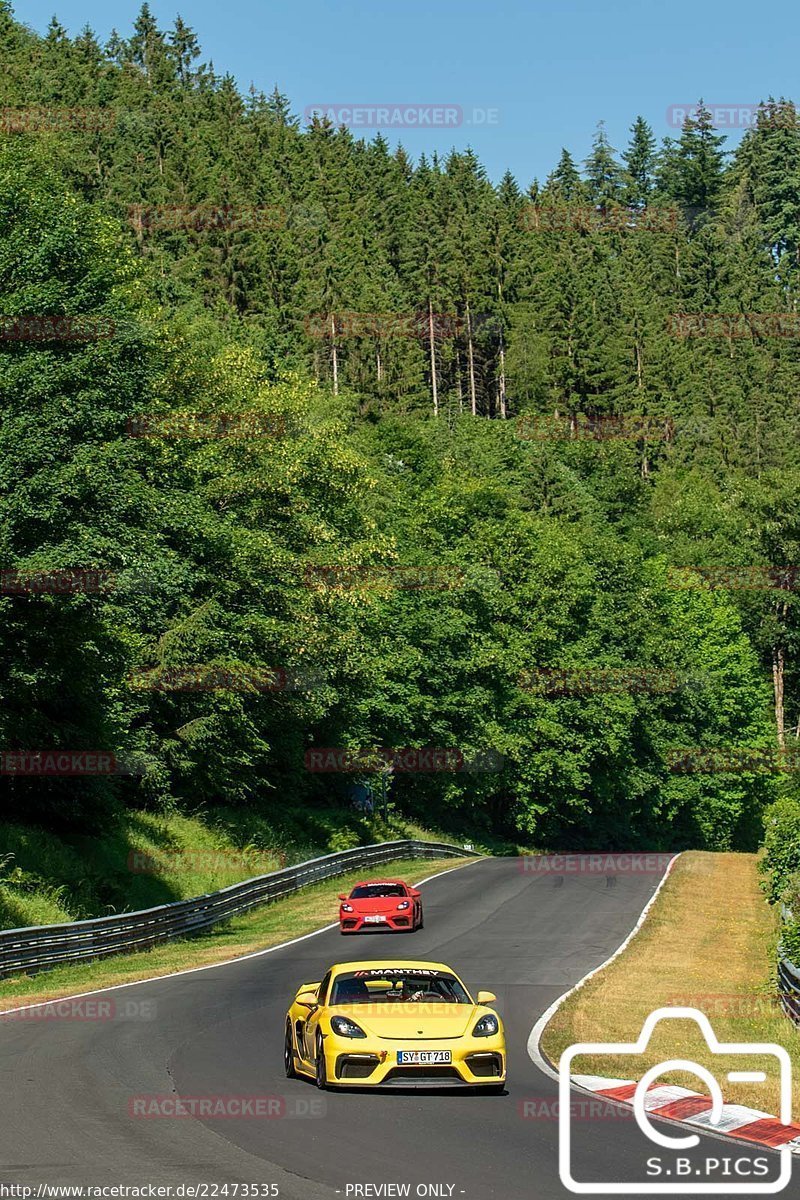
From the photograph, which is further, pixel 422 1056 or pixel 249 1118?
pixel 422 1056

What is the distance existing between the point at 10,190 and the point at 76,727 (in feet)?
44.3

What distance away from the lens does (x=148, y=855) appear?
41.0 metres

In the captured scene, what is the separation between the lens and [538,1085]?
1429 cm

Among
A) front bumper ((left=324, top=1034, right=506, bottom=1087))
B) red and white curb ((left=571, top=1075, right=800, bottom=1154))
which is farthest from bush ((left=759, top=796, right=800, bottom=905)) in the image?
front bumper ((left=324, top=1034, right=506, bottom=1087))

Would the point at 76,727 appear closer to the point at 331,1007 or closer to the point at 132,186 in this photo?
the point at 331,1007

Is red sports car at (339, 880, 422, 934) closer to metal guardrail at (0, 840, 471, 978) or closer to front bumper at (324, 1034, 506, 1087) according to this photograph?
metal guardrail at (0, 840, 471, 978)

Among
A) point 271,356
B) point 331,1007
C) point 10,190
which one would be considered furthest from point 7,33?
point 331,1007

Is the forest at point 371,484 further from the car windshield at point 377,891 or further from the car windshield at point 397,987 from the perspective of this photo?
the car windshield at point 397,987

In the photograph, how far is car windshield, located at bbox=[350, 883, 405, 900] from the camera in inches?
Answer: 1383

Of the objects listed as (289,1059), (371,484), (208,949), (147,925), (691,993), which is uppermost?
(371,484)

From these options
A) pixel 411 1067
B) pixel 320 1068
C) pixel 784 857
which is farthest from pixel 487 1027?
pixel 784 857

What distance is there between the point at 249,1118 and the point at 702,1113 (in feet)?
12.9

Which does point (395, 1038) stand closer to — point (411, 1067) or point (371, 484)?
point (411, 1067)

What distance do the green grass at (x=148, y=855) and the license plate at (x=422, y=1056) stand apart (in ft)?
59.8
